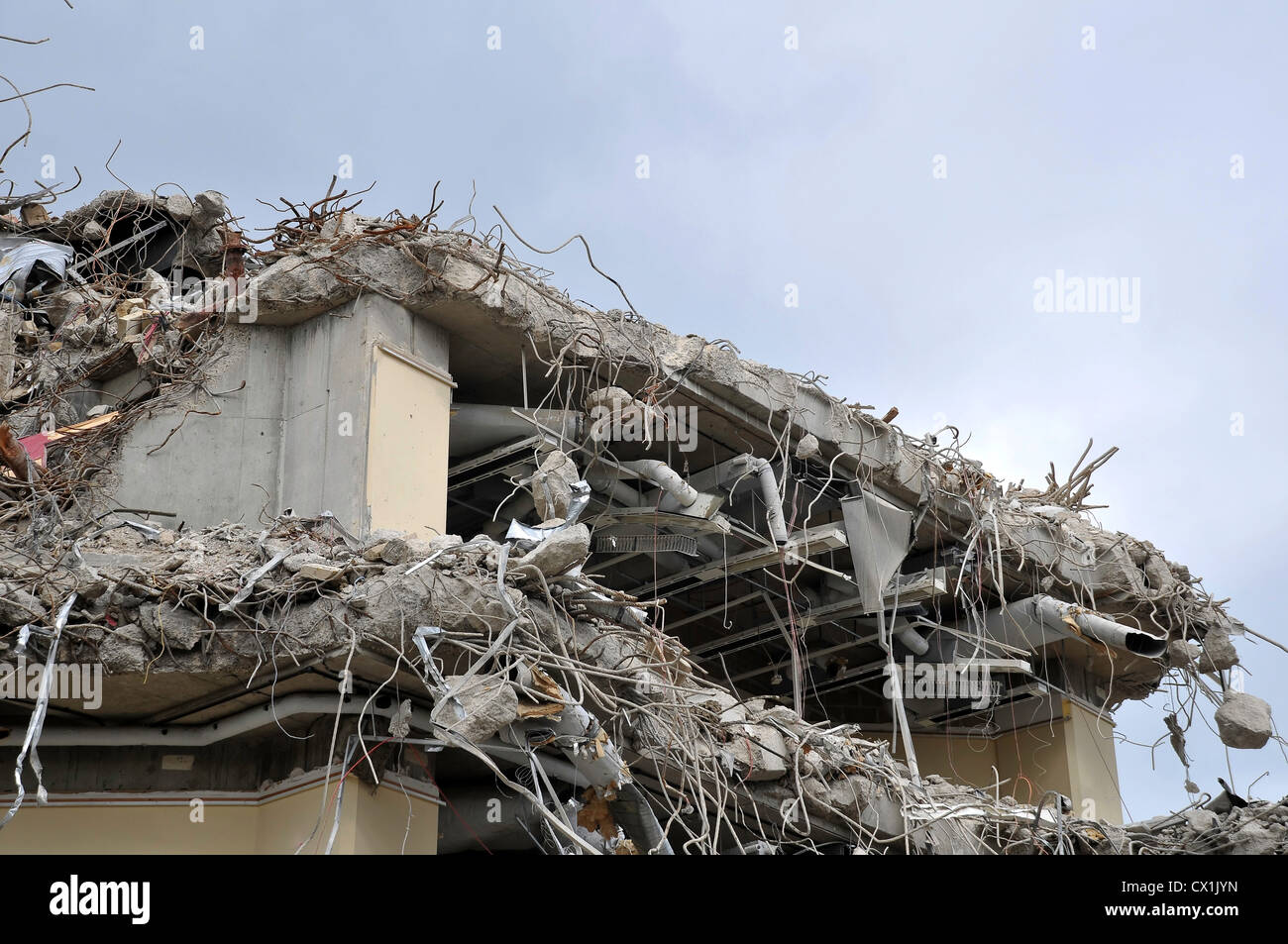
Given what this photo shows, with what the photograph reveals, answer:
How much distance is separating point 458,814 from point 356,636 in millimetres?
1956

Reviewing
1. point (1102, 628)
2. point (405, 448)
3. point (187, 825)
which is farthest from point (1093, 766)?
point (187, 825)

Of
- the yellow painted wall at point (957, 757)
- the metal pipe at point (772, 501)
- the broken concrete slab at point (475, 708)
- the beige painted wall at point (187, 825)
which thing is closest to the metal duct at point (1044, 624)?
the yellow painted wall at point (957, 757)

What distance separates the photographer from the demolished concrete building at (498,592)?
8102 millimetres

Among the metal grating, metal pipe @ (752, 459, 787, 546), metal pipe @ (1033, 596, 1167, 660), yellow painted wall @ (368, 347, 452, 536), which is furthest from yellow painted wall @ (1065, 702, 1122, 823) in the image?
yellow painted wall @ (368, 347, 452, 536)

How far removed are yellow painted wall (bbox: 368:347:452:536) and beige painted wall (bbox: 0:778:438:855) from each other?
1934 millimetres

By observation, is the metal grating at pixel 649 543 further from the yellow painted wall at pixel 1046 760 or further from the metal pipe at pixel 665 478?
the yellow painted wall at pixel 1046 760

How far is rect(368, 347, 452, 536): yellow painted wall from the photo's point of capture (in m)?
9.98

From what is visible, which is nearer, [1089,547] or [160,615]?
[160,615]

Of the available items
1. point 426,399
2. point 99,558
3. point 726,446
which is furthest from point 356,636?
point 726,446

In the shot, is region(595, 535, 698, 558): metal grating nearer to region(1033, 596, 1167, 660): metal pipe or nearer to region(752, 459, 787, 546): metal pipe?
region(752, 459, 787, 546): metal pipe

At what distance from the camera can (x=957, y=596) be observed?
14.2 m

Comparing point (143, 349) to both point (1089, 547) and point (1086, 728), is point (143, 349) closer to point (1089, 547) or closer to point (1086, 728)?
point (1089, 547)

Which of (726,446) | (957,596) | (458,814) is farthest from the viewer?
(957,596)
